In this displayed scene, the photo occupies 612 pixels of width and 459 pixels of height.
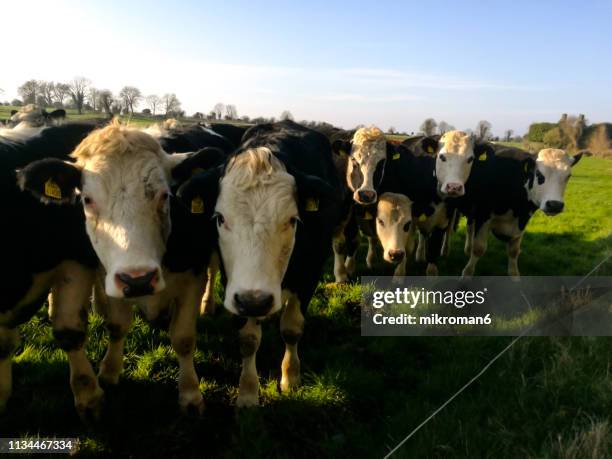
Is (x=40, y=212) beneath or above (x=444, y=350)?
above

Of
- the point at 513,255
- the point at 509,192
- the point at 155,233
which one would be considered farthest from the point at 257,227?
the point at 513,255

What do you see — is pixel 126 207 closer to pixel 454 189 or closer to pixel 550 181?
pixel 454 189

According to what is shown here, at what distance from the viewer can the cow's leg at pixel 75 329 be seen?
3.20m

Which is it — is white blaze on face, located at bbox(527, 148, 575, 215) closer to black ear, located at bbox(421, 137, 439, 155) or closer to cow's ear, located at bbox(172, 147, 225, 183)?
black ear, located at bbox(421, 137, 439, 155)

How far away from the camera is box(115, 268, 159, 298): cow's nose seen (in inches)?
97.0

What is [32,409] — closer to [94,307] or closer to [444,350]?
[94,307]

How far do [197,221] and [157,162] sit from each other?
2.00 feet

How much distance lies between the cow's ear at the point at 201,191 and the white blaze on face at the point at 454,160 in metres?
4.00

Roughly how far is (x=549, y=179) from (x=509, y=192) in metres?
0.57

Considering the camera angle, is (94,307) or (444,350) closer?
(444,350)

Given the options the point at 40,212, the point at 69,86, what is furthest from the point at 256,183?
the point at 69,86

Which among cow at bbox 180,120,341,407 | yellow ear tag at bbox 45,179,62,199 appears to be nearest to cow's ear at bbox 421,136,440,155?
cow at bbox 180,120,341,407

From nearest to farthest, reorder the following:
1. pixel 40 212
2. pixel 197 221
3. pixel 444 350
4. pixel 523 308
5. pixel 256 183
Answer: pixel 256 183, pixel 40 212, pixel 197 221, pixel 444 350, pixel 523 308

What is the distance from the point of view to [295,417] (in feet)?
10.7
